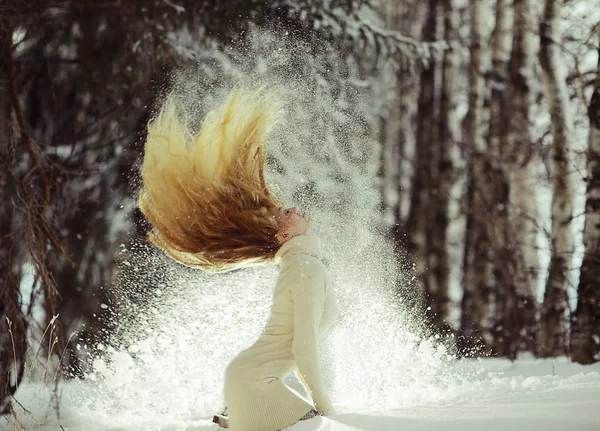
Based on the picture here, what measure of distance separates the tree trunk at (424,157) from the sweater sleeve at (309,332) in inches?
415

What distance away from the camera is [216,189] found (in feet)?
14.1

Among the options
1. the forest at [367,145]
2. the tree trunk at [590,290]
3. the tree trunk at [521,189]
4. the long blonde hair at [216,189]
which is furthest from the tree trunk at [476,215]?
the long blonde hair at [216,189]

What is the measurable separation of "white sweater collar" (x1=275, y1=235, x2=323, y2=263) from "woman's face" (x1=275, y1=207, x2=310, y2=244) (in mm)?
90

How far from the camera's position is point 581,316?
27.9 feet

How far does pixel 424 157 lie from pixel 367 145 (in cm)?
147

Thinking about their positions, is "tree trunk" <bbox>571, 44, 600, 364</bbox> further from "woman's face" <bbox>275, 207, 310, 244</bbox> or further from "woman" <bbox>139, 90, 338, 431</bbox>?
"woman's face" <bbox>275, 207, 310, 244</bbox>

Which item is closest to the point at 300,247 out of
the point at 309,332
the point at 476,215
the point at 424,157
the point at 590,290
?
the point at 309,332

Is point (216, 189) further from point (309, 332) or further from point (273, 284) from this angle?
point (273, 284)

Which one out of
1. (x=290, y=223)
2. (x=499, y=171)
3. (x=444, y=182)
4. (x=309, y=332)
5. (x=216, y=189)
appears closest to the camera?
(x=309, y=332)

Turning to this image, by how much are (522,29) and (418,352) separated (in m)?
7.55

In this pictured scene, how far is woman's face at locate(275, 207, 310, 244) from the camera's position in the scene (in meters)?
3.93

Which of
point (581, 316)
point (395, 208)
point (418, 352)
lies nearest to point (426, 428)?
point (418, 352)

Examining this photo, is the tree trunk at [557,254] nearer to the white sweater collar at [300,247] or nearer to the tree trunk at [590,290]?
the tree trunk at [590,290]

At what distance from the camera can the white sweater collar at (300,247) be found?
3.77 m
